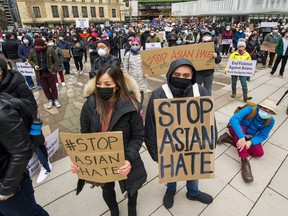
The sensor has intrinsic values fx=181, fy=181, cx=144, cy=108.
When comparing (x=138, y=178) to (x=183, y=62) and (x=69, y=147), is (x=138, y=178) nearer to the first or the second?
(x=69, y=147)

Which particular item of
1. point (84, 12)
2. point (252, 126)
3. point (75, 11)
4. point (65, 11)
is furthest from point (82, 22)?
point (84, 12)

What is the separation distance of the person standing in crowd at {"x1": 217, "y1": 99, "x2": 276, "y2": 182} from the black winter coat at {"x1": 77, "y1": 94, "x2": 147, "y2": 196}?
1.82 meters

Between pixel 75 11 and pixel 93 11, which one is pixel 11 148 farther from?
pixel 93 11

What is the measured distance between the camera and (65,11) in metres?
52.9

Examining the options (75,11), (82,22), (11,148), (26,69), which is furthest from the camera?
(75,11)

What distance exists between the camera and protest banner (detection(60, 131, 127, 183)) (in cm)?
144

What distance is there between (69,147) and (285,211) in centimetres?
264

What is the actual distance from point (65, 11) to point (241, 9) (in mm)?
46688

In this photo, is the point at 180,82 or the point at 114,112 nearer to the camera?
the point at 114,112

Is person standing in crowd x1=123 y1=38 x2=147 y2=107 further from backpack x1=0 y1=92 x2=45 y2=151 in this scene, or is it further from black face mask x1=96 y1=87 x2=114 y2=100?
backpack x1=0 y1=92 x2=45 y2=151

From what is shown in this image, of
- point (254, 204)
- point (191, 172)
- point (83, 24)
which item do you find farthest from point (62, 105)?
point (83, 24)

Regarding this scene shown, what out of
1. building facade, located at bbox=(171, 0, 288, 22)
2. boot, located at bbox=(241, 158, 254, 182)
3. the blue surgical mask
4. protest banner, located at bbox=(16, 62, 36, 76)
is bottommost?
boot, located at bbox=(241, 158, 254, 182)

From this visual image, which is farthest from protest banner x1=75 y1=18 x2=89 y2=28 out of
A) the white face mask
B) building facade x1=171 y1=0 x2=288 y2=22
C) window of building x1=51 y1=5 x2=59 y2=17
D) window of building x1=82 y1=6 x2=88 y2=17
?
window of building x1=82 y1=6 x2=88 y2=17

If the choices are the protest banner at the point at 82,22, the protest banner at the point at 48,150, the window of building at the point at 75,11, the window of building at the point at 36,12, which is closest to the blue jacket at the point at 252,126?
the protest banner at the point at 48,150
